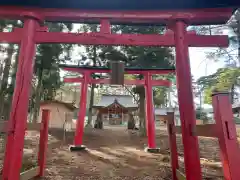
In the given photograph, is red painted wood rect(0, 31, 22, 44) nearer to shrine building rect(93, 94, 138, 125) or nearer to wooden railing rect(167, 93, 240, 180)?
wooden railing rect(167, 93, 240, 180)

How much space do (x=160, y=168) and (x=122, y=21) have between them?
4023 millimetres

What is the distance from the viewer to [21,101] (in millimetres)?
2980

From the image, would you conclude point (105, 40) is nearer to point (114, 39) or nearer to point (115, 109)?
point (114, 39)

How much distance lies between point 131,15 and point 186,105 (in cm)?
178

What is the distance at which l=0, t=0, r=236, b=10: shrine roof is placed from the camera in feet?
10.4

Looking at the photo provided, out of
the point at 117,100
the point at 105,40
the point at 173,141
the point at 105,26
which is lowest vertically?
the point at 173,141

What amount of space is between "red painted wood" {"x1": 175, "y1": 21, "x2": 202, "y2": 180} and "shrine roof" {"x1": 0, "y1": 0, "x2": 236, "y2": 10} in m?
0.32

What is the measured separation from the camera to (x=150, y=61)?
12.3m

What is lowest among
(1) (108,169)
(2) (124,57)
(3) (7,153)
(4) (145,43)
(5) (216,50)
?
(1) (108,169)

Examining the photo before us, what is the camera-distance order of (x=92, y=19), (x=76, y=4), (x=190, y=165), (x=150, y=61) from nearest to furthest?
(x=190, y=165)
(x=76, y=4)
(x=92, y=19)
(x=150, y=61)

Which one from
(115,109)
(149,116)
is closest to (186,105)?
(149,116)

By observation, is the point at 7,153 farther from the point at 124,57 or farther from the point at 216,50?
the point at 124,57

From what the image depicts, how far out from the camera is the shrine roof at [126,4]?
3156 mm

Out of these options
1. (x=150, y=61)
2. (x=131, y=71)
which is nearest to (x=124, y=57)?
(x=150, y=61)
